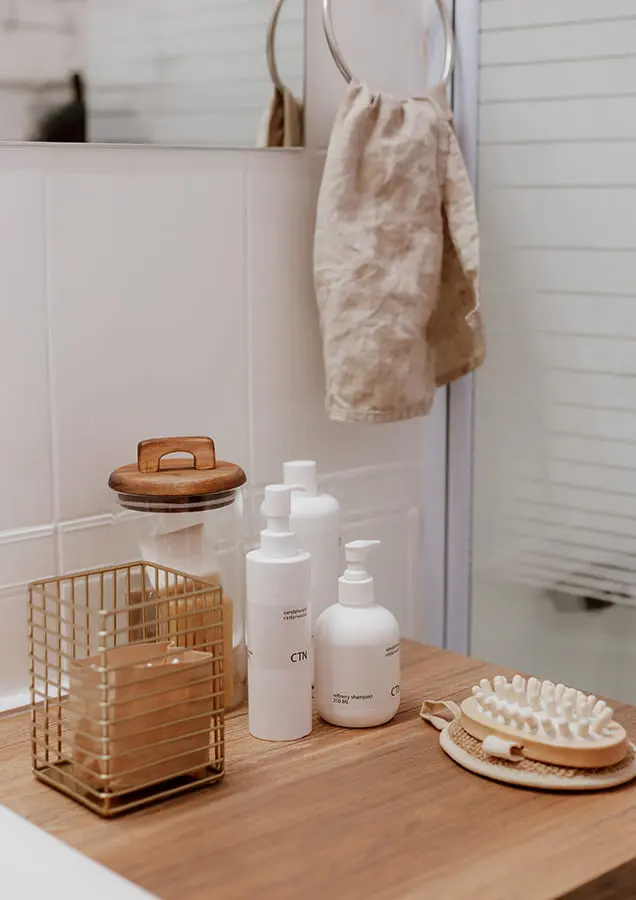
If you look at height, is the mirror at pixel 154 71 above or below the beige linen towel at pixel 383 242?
above

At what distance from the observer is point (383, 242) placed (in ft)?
4.36

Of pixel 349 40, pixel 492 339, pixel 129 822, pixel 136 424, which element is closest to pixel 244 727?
pixel 129 822

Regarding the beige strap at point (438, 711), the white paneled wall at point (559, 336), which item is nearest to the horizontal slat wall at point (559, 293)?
the white paneled wall at point (559, 336)

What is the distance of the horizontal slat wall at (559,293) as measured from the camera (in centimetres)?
135

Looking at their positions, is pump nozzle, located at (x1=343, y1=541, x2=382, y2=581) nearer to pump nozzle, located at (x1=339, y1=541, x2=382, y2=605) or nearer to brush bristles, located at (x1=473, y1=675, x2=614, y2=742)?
pump nozzle, located at (x1=339, y1=541, x2=382, y2=605)

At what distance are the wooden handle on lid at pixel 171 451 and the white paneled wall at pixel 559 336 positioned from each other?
0.48m

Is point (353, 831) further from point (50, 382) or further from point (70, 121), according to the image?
point (70, 121)

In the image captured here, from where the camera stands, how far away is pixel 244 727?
3.73 ft

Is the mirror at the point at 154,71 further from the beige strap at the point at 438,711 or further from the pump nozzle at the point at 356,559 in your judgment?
the beige strap at the point at 438,711

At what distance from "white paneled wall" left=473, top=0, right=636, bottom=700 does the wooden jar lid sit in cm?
46

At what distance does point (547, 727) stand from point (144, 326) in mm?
555

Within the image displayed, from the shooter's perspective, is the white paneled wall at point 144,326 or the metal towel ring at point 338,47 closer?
the white paneled wall at point 144,326

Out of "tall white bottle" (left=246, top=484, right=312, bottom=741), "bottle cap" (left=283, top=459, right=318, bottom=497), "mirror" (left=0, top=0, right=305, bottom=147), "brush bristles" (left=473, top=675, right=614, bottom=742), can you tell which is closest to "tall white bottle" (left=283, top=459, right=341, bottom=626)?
"bottle cap" (left=283, top=459, right=318, bottom=497)

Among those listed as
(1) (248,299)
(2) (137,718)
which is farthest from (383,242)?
(2) (137,718)
